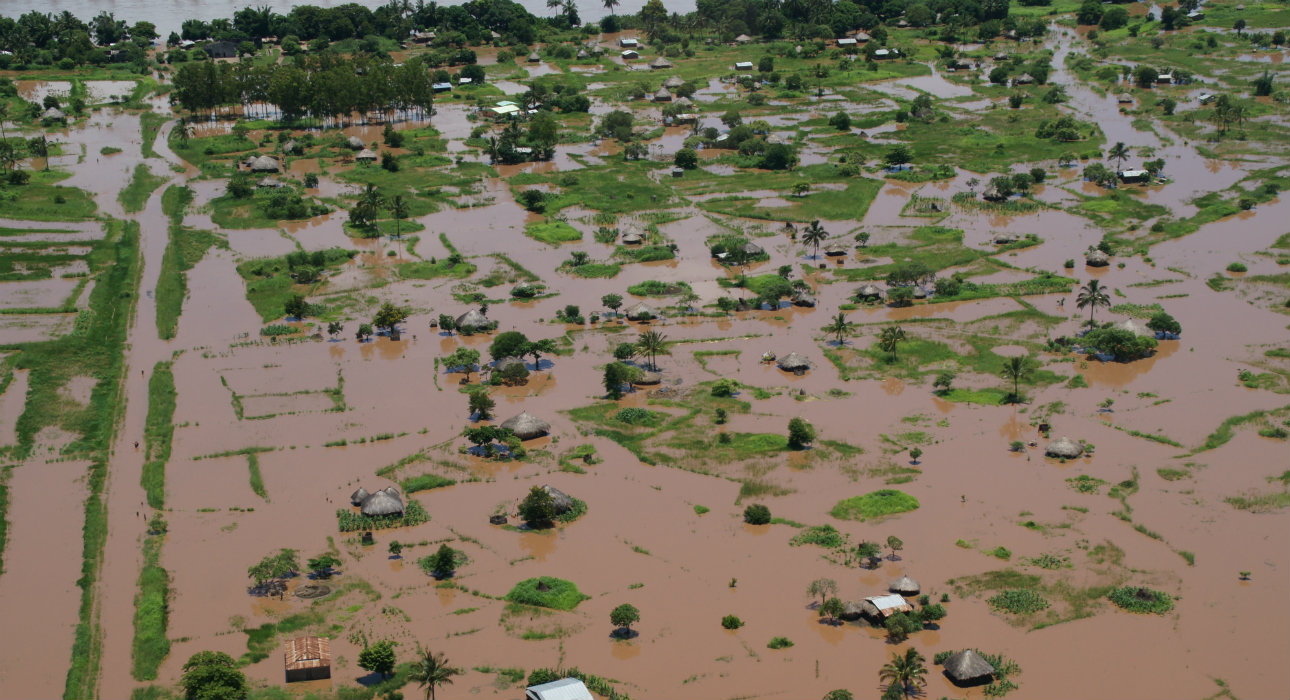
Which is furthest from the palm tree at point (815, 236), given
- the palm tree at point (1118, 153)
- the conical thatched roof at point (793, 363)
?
the palm tree at point (1118, 153)

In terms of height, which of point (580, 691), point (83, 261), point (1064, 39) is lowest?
point (580, 691)

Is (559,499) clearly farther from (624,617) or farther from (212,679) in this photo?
(212,679)

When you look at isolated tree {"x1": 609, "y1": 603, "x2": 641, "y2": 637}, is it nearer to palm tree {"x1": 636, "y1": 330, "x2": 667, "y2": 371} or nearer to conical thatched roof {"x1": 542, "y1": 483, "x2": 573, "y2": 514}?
conical thatched roof {"x1": 542, "y1": 483, "x2": 573, "y2": 514}

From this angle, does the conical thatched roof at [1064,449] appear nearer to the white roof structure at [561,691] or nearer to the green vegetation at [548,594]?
the green vegetation at [548,594]

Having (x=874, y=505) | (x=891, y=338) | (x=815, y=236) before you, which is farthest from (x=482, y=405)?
(x=815, y=236)

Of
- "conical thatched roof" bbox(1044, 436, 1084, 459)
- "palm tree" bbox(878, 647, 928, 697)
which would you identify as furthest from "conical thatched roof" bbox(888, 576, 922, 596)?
"conical thatched roof" bbox(1044, 436, 1084, 459)

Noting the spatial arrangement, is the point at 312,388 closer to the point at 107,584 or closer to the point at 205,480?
the point at 205,480

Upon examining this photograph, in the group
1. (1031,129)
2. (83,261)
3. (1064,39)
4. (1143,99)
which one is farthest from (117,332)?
(1064,39)
